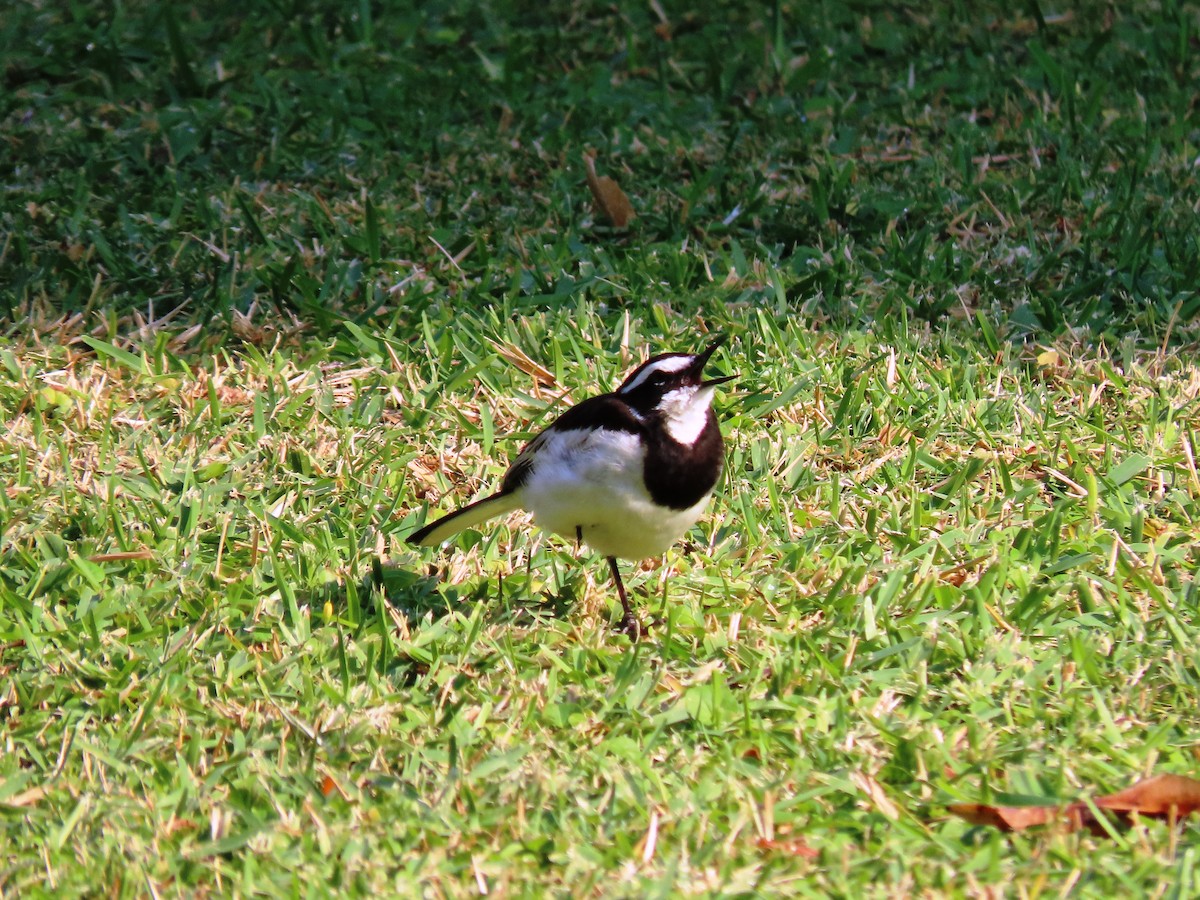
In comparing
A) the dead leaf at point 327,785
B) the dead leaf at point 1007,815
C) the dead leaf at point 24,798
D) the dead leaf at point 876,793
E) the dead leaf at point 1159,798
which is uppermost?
the dead leaf at point 1159,798

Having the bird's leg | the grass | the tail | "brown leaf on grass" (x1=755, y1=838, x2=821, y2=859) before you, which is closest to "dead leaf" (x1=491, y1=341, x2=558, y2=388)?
the grass

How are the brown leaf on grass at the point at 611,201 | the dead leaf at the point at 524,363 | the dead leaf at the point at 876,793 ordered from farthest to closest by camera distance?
the brown leaf on grass at the point at 611,201 → the dead leaf at the point at 524,363 → the dead leaf at the point at 876,793

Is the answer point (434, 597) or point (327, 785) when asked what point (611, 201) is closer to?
point (434, 597)

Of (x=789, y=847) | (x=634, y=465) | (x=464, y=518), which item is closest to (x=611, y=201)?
(x=464, y=518)

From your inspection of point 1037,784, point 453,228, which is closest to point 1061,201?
point 453,228

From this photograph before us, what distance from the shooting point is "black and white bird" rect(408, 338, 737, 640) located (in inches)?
163

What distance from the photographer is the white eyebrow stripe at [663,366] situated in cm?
421

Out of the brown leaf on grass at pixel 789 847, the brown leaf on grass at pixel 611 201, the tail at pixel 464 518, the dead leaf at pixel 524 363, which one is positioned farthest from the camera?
the brown leaf on grass at pixel 611 201

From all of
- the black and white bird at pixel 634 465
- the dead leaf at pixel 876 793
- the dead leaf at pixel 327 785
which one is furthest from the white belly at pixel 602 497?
the dead leaf at pixel 327 785

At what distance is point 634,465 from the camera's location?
412cm

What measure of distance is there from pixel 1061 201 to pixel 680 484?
334cm

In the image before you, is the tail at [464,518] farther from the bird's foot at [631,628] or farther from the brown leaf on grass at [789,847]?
the brown leaf on grass at [789,847]

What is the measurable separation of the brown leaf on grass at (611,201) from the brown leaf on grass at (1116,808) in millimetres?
3720

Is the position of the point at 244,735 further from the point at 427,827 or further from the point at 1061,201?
the point at 1061,201
